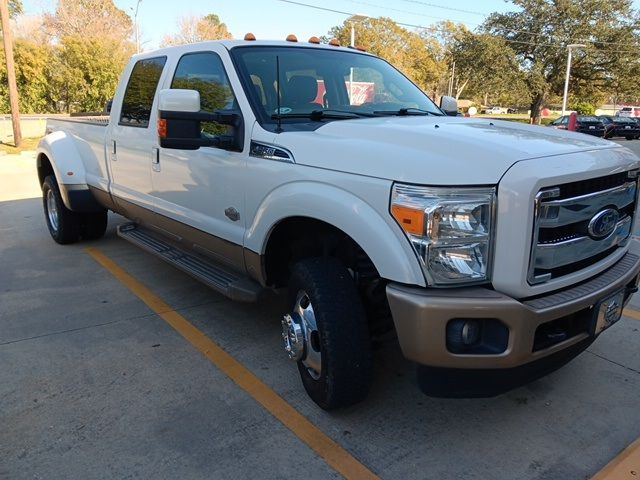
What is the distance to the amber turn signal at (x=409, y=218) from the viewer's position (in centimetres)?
231

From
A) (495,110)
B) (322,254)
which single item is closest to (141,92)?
(322,254)

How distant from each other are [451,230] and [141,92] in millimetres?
3421

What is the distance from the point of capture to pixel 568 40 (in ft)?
137

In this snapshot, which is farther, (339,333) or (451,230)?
(339,333)

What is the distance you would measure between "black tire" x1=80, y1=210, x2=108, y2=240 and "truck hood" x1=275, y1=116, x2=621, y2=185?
165 inches

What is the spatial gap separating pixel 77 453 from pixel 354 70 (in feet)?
10.1

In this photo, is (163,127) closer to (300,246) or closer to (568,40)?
(300,246)

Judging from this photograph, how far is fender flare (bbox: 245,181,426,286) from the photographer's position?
93.2 inches

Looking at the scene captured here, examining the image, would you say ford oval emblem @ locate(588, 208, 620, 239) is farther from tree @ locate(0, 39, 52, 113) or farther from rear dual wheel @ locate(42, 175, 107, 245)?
tree @ locate(0, 39, 52, 113)

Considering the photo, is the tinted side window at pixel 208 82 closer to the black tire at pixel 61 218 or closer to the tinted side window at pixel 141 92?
the tinted side window at pixel 141 92

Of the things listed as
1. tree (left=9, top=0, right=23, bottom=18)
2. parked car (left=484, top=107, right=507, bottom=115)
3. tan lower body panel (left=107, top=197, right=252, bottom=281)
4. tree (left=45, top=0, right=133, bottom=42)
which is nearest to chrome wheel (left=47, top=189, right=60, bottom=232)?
tan lower body panel (left=107, top=197, right=252, bottom=281)

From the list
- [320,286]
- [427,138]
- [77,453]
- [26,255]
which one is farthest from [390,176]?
[26,255]

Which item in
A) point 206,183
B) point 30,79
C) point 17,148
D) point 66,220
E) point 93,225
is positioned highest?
point 30,79

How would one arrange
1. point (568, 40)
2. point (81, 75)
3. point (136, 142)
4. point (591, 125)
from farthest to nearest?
point (568, 40)
point (591, 125)
point (81, 75)
point (136, 142)
